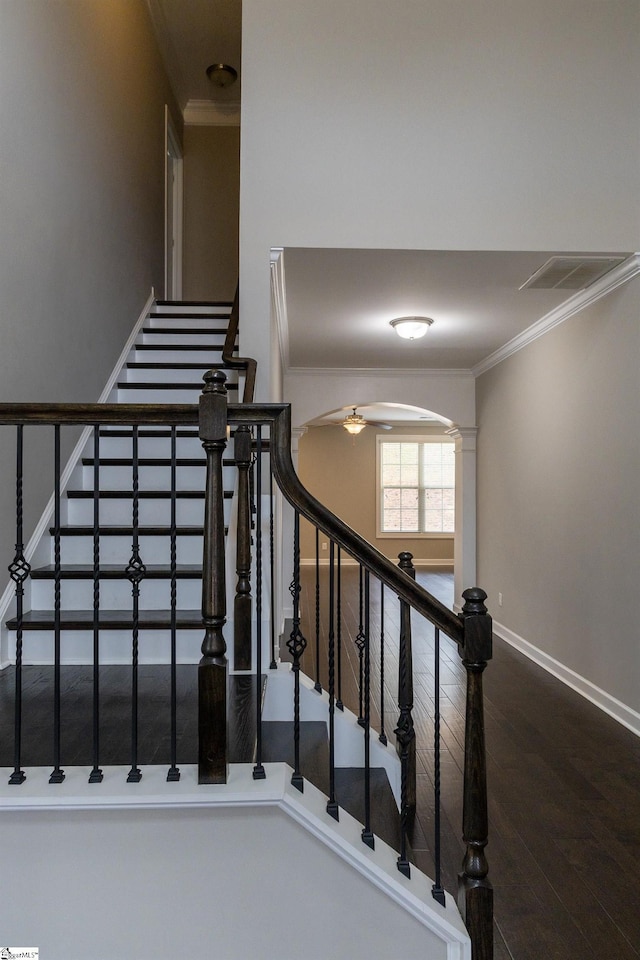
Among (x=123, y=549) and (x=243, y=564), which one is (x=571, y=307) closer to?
(x=243, y=564)

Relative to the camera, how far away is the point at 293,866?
175 centimetres

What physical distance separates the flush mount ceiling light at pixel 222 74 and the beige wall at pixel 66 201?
128 centimetres

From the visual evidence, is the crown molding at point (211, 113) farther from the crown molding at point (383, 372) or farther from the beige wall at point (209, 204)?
the crown molding at point (383, 372)

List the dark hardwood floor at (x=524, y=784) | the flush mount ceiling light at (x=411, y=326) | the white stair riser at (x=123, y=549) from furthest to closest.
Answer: the flush mount ceiling light at (x=411, y=326) < the white stair riser at (x=123, y=549) < the dark hardwood floor at (x=524, y=784)

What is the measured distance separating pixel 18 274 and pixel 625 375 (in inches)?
131

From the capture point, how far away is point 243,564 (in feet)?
9.30

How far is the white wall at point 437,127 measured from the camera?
365cm

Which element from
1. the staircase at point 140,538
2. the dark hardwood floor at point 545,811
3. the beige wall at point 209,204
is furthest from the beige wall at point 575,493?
the beige wall at point 209,204

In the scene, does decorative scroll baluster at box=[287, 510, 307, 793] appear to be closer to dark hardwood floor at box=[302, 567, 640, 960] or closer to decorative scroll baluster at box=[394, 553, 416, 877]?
decorative scroll baluster at box=[394, 553, 416, 877]

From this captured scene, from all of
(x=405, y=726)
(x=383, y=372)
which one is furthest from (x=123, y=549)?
(x=383, y=372)

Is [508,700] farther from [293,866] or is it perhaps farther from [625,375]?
[293,866]

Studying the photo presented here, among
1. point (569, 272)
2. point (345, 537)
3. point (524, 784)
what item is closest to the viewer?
point (345, 537)

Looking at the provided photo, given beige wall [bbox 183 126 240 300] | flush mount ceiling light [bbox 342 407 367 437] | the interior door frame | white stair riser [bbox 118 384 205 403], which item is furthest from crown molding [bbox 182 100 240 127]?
white stair riser [bbox 118 384 205 403]

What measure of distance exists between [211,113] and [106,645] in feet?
22.6
